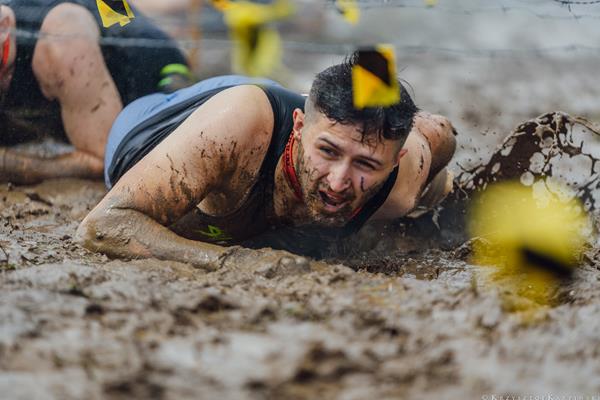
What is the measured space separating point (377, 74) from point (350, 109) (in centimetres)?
50

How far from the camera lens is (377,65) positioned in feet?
9.20

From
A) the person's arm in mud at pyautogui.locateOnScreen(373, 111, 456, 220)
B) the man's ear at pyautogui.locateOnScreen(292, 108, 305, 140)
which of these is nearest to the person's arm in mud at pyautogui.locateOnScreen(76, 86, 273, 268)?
the man's ear at pyautogui.locateOnScreen(292, 108, 305, 140)

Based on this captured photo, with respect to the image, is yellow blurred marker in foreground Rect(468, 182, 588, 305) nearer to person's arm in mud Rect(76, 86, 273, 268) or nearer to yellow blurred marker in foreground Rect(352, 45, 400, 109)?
yellow blurred marker in foreground Rect(352, 45, 400, 109)

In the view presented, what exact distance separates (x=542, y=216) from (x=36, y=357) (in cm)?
315

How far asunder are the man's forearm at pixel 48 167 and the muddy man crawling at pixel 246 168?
988 mm

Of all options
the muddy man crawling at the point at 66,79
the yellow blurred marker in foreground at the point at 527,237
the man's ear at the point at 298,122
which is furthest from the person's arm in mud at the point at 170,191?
the muddy man crawling at the point at 66,79

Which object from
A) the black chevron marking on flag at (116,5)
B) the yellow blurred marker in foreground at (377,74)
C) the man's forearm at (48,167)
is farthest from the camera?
the man's forearm at (48,167)

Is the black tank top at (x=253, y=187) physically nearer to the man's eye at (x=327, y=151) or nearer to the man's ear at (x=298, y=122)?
the man's ear at (x=298, y=122)

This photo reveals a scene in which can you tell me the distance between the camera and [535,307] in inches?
103

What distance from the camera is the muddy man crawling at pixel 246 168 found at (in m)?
3.24

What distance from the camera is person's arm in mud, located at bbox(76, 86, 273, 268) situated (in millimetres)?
3227

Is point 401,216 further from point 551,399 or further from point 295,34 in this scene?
point 295,34

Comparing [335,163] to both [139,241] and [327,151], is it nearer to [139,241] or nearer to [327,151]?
[327,151]

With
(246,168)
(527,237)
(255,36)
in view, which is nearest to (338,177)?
(246,168)
